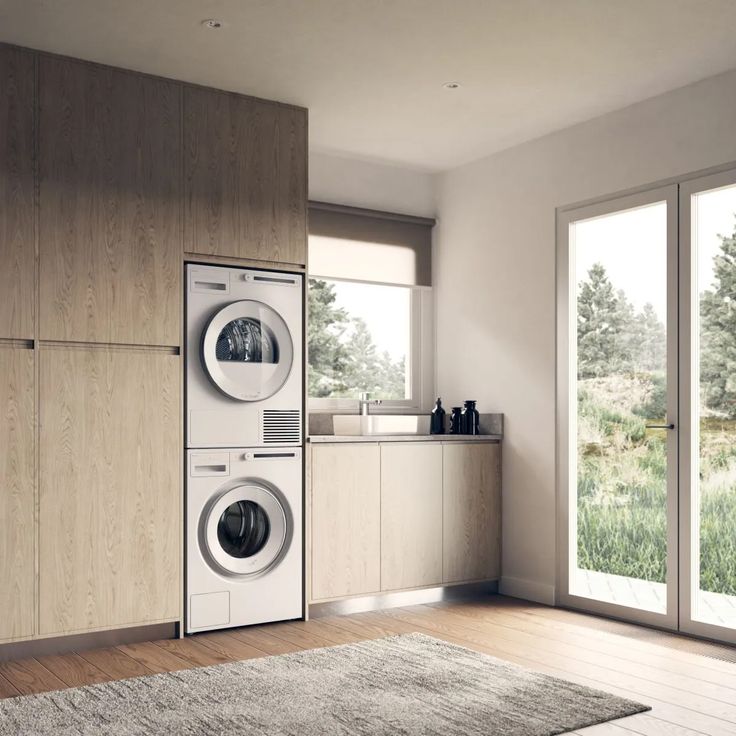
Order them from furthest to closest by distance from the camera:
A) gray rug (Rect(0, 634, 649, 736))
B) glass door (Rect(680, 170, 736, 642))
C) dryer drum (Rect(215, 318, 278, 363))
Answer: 1. dryer drum (Rect(215, 318, 278, 363))
2. glass door (Rect(680, 170, 736, 642))
3. gray rug (Rect(0, 634, 649, 736))

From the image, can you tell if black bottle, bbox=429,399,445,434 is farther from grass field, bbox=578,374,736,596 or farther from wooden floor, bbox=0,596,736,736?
wooden floor, bbox=0,596,736,736

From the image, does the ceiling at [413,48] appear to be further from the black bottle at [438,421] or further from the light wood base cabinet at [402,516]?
the light wood base cabinet at [402,516]

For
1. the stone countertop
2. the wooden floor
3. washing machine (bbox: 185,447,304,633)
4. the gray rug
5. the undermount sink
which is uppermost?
the undermount sink

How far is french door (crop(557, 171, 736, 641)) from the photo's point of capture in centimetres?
408

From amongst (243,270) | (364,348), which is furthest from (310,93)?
(364,348)

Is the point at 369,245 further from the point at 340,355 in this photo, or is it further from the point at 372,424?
the point at 372,424

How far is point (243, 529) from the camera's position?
4320 millimetres

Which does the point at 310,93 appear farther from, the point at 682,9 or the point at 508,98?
the point at 682,9

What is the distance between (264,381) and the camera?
14.2ft

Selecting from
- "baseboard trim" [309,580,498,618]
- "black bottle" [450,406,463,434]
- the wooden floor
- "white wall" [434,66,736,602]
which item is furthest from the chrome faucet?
the wooden floor

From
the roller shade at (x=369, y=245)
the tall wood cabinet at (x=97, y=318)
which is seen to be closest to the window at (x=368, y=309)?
the roller shade at (x=369, y=245)

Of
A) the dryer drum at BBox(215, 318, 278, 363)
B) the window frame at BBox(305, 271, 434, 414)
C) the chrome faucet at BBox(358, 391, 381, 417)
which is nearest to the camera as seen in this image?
the dryer drum at BBox(215, 318, 278, 363)

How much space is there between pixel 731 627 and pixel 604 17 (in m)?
2.62

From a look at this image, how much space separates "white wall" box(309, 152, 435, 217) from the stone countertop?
1.44 meters
